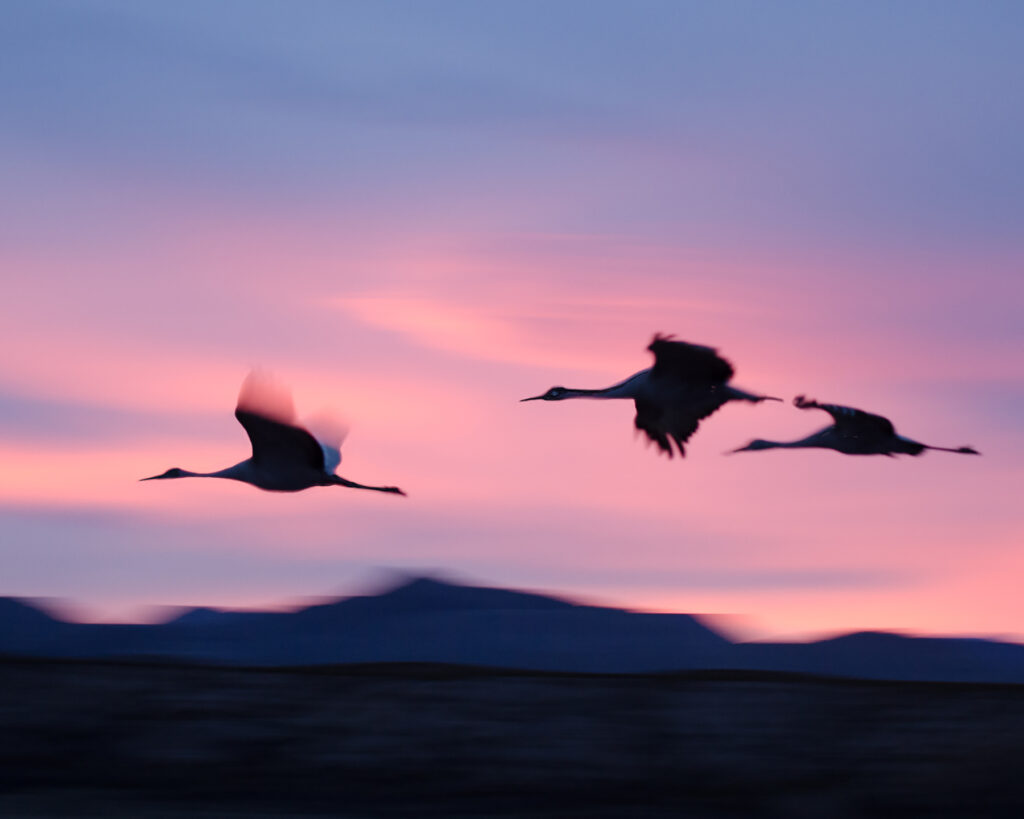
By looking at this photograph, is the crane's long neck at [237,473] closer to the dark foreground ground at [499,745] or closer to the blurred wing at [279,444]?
the blurred wing at [279,444]

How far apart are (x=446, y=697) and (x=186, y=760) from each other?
498 cm

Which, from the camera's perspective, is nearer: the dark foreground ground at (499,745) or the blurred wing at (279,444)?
the blurred wing at (279,444)

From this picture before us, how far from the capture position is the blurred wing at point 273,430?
18.2 metres

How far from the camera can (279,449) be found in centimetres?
1988

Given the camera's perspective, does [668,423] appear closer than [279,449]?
No

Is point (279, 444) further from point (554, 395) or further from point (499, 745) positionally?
point (499, 745)

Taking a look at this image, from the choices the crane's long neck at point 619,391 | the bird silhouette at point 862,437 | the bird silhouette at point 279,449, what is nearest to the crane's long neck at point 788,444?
the bird silhouette at point 862,437

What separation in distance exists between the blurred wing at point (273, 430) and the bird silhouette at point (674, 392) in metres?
4.32

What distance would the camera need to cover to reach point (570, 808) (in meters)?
27.1

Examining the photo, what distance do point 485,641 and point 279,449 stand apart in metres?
40.4

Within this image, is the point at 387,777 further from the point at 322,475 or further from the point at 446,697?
the point at 322,475

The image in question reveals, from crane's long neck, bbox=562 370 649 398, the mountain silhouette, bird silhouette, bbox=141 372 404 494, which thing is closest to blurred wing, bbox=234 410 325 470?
bird silhouette, bbox=141 372 404 494

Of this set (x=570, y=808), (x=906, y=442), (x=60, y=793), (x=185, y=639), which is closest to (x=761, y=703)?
(x=570, y=808)

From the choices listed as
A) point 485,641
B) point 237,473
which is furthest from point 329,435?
point 485,641
